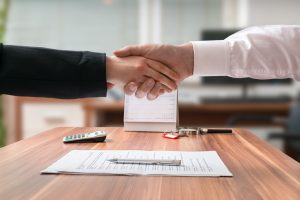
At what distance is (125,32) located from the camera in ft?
11.9

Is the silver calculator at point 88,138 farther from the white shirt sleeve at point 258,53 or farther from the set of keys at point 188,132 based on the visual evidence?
the white shirt sleeve at point 258,53

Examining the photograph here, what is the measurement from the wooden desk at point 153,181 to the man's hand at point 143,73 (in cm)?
22

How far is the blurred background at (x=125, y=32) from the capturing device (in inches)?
125

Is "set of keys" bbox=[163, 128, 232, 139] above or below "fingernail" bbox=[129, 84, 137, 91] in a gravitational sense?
below

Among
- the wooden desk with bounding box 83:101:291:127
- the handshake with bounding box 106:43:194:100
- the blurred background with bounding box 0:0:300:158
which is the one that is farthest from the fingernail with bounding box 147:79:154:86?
the blurred background with bounding box 0:0:300:158

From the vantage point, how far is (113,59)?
1148 mm

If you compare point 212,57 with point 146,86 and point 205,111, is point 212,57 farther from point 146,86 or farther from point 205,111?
point 205,111

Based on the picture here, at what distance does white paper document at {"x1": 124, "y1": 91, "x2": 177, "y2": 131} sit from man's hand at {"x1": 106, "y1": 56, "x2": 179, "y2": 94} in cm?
22

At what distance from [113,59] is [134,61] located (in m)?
0.09

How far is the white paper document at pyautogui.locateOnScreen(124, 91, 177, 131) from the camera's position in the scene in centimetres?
146

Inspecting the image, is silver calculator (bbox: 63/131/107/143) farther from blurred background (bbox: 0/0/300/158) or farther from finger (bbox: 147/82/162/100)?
blurred background (bbox: 0/0/300/158)

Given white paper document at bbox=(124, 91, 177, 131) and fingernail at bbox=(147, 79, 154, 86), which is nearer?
fingernail at bbox=(147, 79, 154, 86)

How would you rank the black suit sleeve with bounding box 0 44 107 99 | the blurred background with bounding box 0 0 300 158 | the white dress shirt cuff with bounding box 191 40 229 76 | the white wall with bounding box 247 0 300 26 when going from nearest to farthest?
1. the black suit sleeve with bounding box 0 44 107 99
2. the white dress shirt cuff with bounding box 191 40 229 76
3. the blurred background with bounding box 0 0 300 158
4. the white wall with bounding box 247 0 300 26

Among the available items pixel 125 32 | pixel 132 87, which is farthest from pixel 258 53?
pixel 125 32
